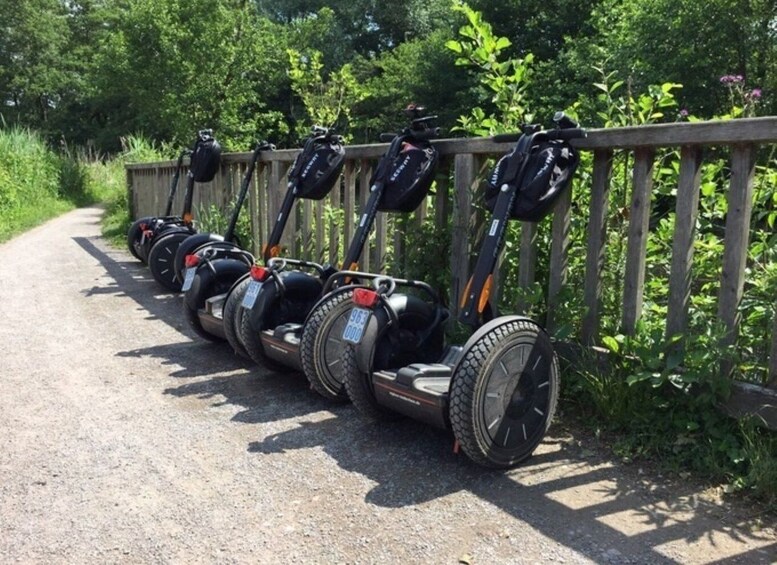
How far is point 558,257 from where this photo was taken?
3.82 meters

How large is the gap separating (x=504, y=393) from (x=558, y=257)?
1091mm

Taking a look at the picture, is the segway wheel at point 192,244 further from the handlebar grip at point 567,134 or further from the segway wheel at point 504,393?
the segway wheel at point 504,393

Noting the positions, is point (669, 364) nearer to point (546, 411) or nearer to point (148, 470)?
point (546, 411)

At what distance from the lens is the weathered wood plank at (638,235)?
3449 millimetres

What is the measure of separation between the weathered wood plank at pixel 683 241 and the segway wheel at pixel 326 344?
A: 1664mm

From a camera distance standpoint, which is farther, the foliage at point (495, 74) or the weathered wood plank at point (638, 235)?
the foliage at point (495, 74)

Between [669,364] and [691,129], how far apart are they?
3.44 feet

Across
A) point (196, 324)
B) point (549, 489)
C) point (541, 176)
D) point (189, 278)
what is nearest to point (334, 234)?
point (189, 278)

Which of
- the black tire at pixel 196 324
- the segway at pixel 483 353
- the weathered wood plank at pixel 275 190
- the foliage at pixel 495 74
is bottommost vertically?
the black tire at pixel 196 324

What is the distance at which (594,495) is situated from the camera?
291 centimetres

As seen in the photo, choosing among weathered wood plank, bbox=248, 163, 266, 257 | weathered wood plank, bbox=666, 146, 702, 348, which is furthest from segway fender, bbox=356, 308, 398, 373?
weathered wood plank, bbox=248, 163, 266, 257

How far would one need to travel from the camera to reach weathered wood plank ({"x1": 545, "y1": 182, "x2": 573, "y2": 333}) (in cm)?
380

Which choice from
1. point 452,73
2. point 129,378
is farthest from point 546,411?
point 452,73

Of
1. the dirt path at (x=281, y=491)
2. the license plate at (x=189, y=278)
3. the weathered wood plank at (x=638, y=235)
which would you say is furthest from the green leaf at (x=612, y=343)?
the license plate at (x=189, y=278)
